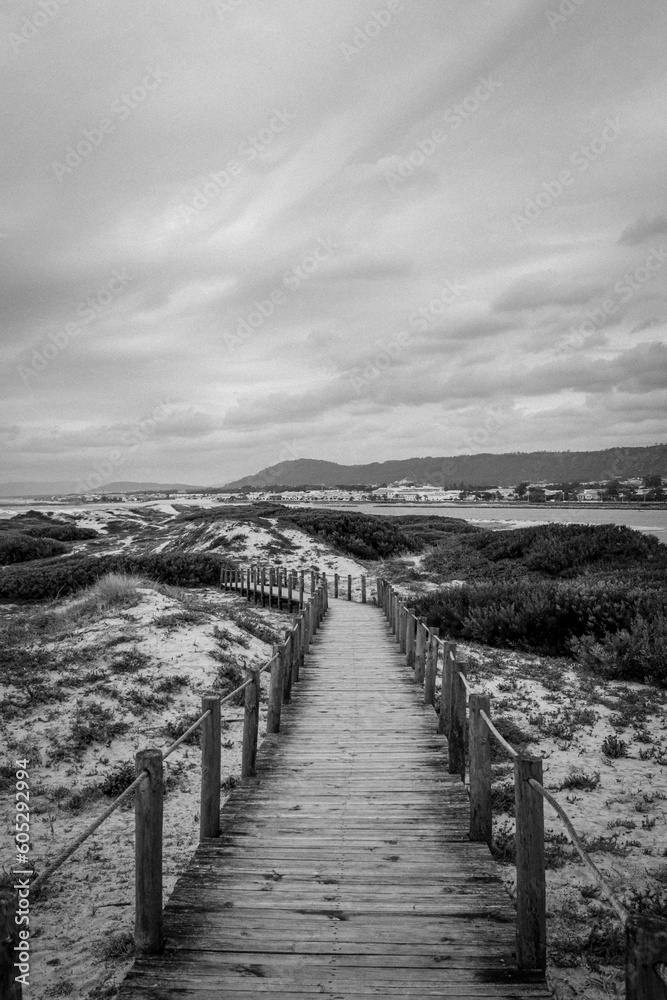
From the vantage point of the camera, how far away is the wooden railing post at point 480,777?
5.14 metres

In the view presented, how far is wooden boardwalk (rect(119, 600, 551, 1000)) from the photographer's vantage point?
11.5 ft

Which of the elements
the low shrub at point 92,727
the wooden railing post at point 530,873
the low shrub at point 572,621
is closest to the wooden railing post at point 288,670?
the low shrub at point 92,727

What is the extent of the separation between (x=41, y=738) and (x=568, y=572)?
2098 centimetres

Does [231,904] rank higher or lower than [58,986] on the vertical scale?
higher

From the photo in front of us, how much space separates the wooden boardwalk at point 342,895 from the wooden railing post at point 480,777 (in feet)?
0.58

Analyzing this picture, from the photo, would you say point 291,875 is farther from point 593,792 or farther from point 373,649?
point 373,649

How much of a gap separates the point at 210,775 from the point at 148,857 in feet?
4.75

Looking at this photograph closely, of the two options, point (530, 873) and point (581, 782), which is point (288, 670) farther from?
point (530, 873)

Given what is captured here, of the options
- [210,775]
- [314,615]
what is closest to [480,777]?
[210,775]

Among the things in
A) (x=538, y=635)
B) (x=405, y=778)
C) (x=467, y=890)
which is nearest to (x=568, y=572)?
(x=538, y=635)

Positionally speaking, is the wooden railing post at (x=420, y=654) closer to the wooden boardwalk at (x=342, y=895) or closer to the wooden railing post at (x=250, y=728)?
the wooden boardwalk at (x=342, y=895)

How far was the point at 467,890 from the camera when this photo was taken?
4.39m

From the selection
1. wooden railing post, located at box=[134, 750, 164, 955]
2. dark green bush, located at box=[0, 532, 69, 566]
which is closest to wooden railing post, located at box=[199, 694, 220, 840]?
wooden railing post, located at box=[134, 750, 164, 955]

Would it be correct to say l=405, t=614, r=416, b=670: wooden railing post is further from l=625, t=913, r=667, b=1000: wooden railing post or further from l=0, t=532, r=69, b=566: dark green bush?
l=0, t=532, r=69, b=566: dark green bush
